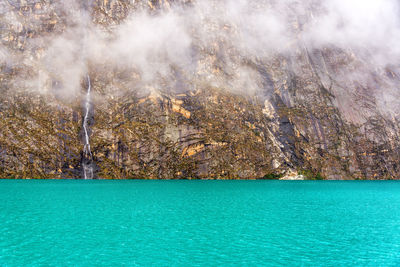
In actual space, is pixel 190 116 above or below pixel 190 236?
above

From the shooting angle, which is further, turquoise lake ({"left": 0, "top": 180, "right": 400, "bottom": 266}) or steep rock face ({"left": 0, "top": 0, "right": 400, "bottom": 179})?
steep rock face ({"left": 0, "top": 0, "right": 400, "bottom": 179})

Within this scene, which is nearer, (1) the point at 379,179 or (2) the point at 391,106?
(1) the point at 379,179

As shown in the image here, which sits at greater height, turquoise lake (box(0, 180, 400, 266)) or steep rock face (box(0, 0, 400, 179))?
steep rock face (box(0, 0, 400, 179))

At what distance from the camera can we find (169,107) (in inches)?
5221

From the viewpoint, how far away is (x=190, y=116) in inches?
5202

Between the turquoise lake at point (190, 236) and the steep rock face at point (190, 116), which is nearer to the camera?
the turquoise lake at point (190, 236)

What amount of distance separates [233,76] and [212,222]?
393 feet

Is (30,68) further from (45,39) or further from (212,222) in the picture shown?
(212,222)

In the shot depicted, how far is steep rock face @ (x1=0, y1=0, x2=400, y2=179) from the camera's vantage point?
121688mm

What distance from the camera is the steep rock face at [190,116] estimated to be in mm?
121688

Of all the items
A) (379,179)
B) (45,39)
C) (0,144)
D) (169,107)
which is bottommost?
(379,179)

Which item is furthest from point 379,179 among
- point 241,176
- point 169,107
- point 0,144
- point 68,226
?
point 0,144

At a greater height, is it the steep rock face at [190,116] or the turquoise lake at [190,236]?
the steep rock face at [190,116]

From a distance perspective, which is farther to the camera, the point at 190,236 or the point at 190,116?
the point at 190,116
